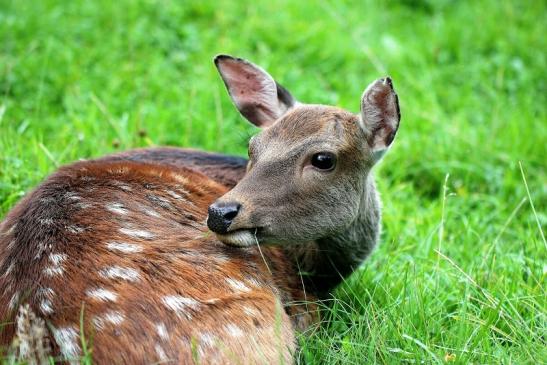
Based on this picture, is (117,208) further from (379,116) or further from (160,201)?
(379,116)

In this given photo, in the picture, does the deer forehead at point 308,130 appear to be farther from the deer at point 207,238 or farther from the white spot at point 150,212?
the white spot at point 150,212

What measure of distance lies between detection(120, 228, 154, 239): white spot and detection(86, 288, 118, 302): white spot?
0.44 meters

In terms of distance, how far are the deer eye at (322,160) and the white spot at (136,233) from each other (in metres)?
0.98

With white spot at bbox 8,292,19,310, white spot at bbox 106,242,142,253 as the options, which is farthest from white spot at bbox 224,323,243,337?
white spot at bbox 8,292,19,310

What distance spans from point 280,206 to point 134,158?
1.24 meters

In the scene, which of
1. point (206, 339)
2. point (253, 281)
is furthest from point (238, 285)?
point (206, 339)

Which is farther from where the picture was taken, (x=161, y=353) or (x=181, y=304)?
(x=181, y=304)

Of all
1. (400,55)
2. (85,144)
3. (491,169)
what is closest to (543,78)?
(400,55)

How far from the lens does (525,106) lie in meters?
8.37

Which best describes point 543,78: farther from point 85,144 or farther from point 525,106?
point 85,144

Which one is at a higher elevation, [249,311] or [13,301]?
[13,301]

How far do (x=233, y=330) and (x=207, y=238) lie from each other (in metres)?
0.63

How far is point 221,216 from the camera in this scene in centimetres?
420

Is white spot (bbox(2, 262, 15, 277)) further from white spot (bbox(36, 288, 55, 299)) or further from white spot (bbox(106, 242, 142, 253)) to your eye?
white spot (bbox(106, 242, 142, 253))
